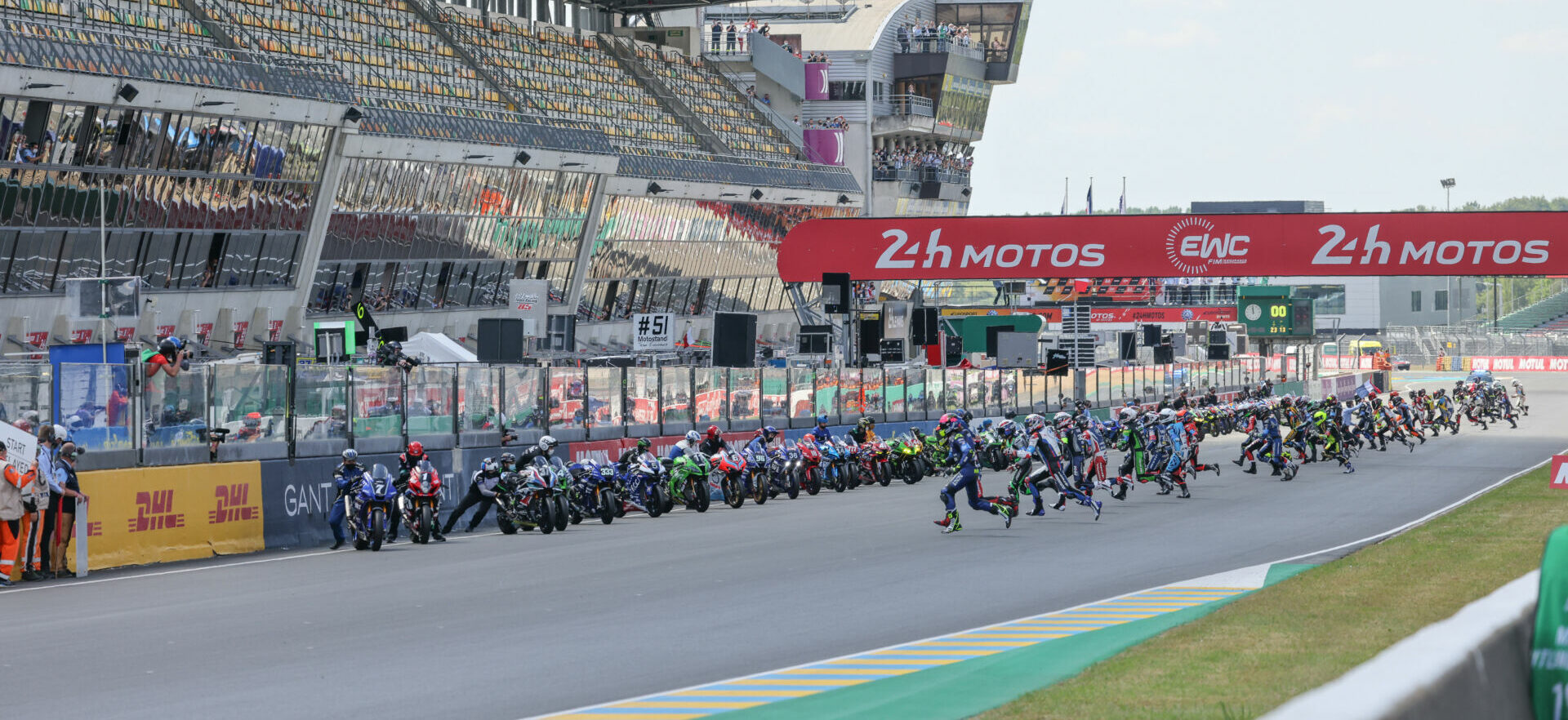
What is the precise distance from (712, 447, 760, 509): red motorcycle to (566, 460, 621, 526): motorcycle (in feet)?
9.68


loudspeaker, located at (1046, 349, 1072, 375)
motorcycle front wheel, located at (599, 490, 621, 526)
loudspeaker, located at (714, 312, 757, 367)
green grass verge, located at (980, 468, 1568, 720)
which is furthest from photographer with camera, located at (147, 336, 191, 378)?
loudspeaker, located at (1046, 349, 1072, 375)

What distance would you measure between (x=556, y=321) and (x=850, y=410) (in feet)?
23.9

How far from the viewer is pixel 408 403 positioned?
26375mm

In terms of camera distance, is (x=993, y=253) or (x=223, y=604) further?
(x=993, y=253)

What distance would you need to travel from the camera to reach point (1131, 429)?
3052 centimetres

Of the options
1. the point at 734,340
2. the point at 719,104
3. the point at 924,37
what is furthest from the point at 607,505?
the point at 924,37

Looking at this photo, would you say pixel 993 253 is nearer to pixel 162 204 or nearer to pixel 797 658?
pixel 162 204

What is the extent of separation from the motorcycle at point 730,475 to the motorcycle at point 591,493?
9.52 ft

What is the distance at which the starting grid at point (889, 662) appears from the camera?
34.1 feet

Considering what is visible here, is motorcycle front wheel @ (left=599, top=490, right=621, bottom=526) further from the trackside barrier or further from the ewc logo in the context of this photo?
the trackside barrier

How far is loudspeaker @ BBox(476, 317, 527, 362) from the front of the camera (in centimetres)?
3331

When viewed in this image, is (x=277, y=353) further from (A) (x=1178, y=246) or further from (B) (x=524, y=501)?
(A) (x=1178, y=246)

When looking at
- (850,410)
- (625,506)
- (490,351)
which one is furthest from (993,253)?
(625,506)

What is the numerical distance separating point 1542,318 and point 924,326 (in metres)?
92.6
